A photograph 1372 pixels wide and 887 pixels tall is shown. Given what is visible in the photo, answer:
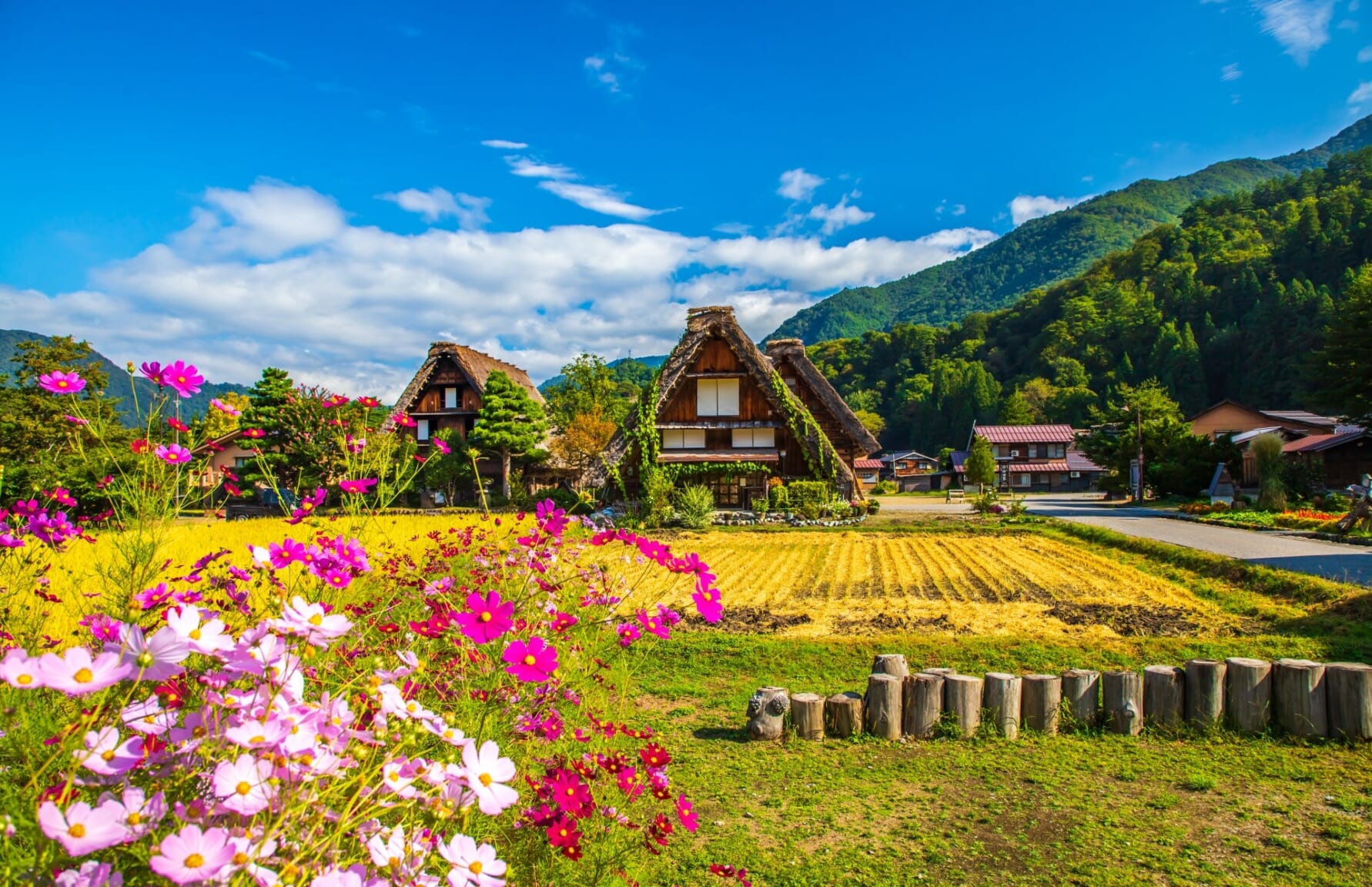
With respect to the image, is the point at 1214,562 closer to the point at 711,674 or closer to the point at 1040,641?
the point at 1040,641

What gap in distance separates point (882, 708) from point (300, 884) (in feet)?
13.9

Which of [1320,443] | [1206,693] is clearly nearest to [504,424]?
[1206,693]

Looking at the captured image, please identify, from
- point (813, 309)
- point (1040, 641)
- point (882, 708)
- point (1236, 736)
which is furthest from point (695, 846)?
point (813, 309)

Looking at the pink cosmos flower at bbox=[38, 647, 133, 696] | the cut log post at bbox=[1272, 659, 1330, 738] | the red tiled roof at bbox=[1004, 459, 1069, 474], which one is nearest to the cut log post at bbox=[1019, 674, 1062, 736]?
the cut log post at bbox=[1272, 659, 1330, 738]

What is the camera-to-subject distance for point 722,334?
81.1 feet

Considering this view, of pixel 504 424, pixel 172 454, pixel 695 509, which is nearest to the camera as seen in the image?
pixel 172 454

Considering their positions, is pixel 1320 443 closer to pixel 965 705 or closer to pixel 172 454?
pixel 965 705

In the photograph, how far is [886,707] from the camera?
4.82 m

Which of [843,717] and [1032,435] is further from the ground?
[1032,435]

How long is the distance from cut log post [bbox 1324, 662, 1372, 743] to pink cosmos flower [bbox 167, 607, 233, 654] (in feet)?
19.3

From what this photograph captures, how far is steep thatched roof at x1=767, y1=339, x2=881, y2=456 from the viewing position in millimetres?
24734

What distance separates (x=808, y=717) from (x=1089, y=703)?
1828 millimetres

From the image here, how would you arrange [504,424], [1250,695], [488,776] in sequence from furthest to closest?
[504,424] < [1250,695] < [488,776]

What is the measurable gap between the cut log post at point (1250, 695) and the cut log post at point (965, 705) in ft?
5.18
